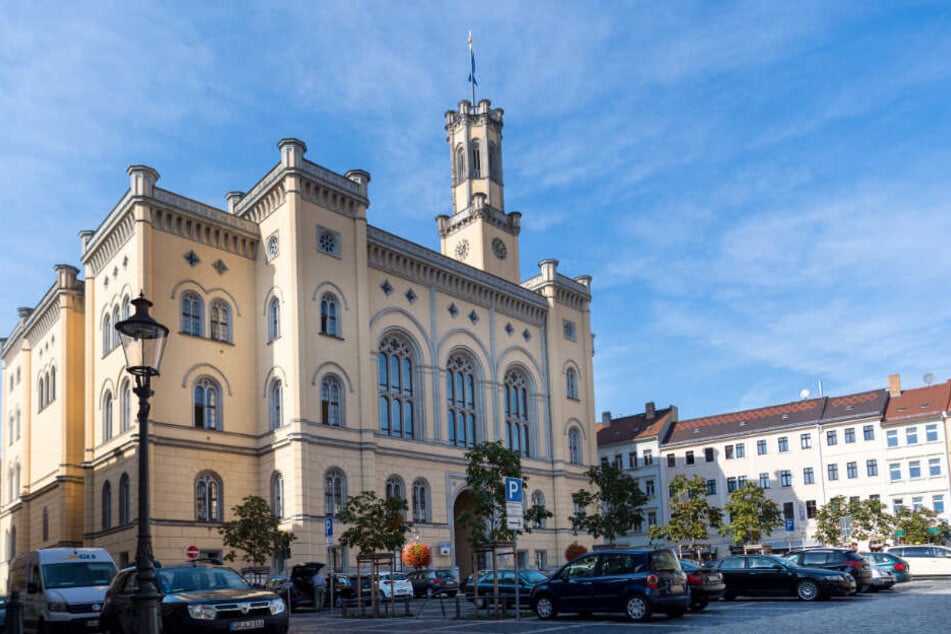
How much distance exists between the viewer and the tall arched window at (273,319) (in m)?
47.5

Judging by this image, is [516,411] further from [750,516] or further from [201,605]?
[201,605]

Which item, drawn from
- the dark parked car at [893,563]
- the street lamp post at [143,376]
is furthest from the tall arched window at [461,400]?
the street lamp post at [143,376]

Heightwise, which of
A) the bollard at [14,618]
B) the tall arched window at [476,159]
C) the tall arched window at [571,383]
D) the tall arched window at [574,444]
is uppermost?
the tall arched window at [476,159]

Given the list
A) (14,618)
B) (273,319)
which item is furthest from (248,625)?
(273,319)

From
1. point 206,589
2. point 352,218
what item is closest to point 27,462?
point 352,218

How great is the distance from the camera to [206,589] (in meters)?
17.4

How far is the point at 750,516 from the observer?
207 feet

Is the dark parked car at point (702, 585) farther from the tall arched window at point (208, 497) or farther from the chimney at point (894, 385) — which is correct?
the chimney at point (894, 385)

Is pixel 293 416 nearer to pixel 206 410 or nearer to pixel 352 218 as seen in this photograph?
pixel 206 410

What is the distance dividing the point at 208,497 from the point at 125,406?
19.0 ft

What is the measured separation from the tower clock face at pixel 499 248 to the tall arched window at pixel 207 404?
2528 centimetres

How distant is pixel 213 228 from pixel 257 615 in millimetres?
33894

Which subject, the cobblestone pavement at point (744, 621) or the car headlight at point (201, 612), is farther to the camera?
the cobblestone pavement at point (744, 621)

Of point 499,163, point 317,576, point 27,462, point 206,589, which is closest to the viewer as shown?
point 206,589
